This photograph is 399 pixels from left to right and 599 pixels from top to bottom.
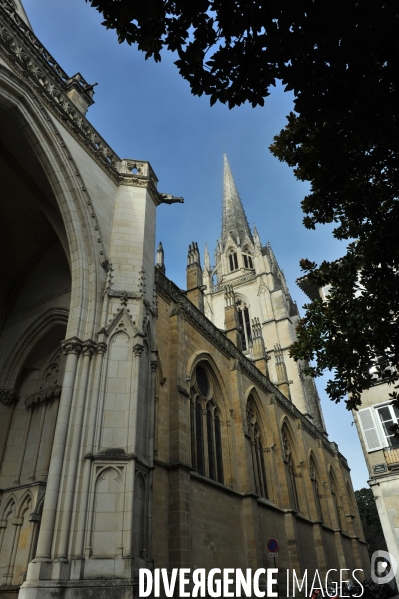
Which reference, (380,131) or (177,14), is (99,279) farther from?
(380,131)

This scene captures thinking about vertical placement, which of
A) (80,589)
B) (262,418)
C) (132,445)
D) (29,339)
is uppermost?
(262,418)

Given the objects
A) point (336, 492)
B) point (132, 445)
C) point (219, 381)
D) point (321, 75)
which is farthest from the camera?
point (336, 492)

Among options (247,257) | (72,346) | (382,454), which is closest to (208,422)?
(72,346)

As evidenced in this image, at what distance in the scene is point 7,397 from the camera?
34.4ft

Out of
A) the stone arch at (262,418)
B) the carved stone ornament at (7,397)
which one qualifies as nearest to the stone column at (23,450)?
the carved stone ornament at (7,397)

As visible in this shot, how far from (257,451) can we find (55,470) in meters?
12.6

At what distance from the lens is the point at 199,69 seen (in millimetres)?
4523

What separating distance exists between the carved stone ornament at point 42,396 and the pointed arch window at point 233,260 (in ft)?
129

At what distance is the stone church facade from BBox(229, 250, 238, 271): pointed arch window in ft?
107

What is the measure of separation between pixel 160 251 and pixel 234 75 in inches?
529

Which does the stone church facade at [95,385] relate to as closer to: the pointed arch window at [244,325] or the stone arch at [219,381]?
the stone arch at [219,381]

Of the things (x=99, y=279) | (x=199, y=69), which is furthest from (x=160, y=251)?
(x=199, y=69)

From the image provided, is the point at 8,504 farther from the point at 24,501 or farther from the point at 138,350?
the point at 138,350

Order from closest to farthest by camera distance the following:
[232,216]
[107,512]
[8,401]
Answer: [107,512] → [8,401] → [232,216]
